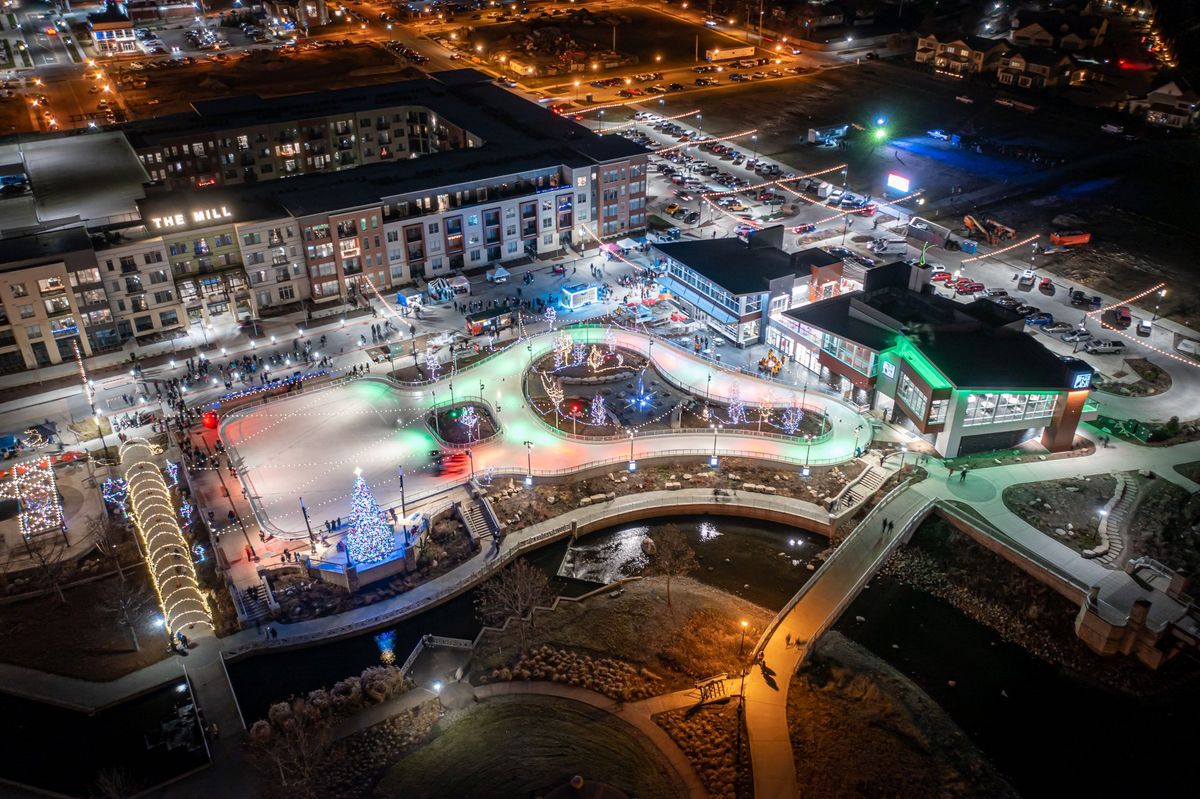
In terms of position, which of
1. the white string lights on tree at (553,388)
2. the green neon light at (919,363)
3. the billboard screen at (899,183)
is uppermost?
the green neon light at (919,363)

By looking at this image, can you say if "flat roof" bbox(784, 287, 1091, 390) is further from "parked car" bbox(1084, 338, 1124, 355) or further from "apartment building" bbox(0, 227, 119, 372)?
"apartment building" bbox(0, 227, 119, 372)

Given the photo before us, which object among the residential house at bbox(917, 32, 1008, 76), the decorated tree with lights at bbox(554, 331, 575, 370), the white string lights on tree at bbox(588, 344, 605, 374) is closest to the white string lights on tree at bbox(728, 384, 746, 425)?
the white string lights on tree at bbox(588, 344, 605, 374)

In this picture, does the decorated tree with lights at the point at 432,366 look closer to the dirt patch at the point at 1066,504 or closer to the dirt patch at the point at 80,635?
the dirt patch at the point at 80,635

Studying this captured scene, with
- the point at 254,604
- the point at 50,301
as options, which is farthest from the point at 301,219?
the point at 254,604

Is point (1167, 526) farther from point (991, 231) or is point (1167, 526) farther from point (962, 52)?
point (962, 52)

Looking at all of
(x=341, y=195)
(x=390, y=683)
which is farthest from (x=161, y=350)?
(x=390, y=683)

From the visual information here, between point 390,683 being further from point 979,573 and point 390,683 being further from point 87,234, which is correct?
point 87,234

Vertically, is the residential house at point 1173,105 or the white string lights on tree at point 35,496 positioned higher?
the residential house at point 1173,105

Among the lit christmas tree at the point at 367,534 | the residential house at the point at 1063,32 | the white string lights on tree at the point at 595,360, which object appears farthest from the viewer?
the residential house at the point at 1063,32

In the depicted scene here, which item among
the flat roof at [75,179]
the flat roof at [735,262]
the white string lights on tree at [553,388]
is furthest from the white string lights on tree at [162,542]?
the flat roof at [735,262]
